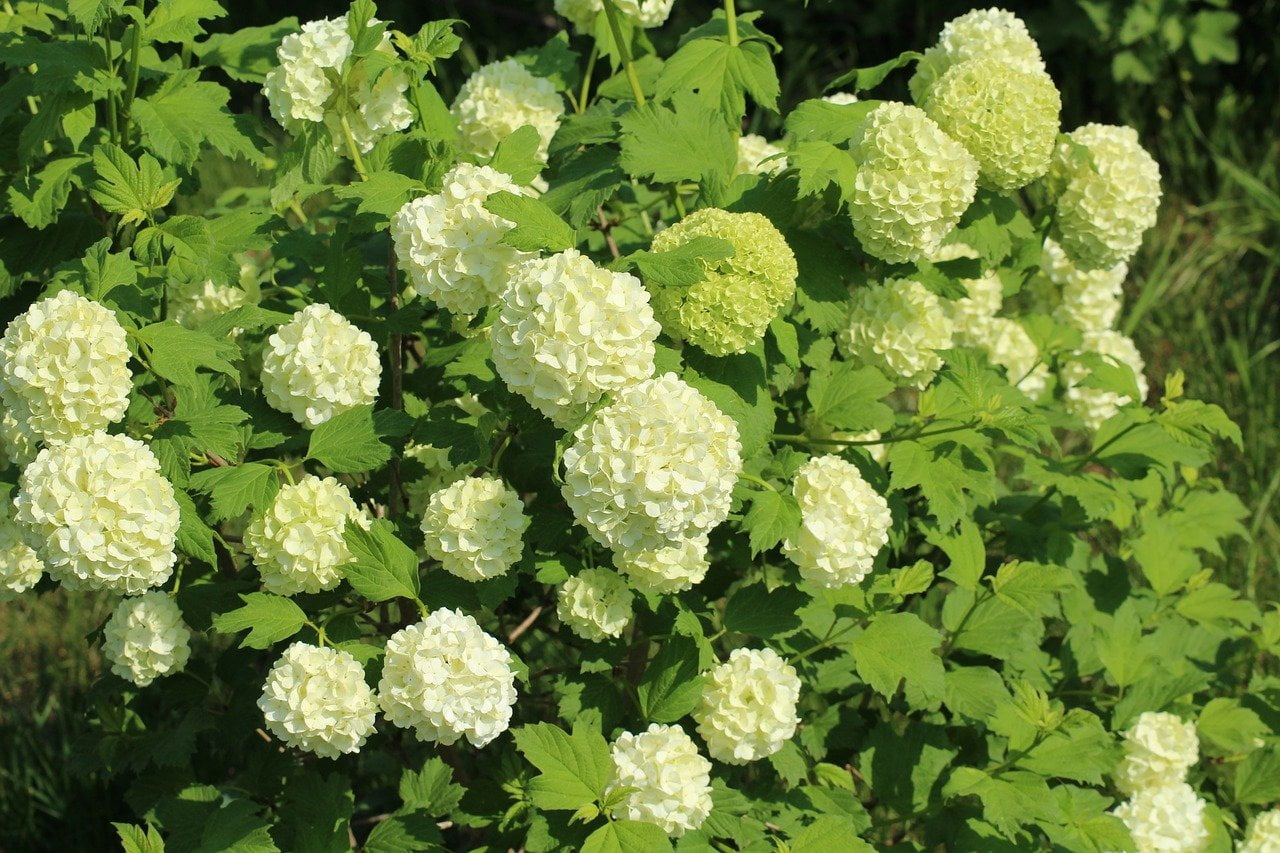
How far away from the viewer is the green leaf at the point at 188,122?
2246mm

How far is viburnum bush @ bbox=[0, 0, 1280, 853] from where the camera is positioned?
6.16ft

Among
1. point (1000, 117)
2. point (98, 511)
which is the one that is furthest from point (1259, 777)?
point (98, 511)

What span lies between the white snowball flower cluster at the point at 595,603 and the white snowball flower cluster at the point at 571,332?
41cm

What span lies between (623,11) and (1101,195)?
100cm

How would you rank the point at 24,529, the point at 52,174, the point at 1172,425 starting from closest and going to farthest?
the point at 24,529 < the point at 52,174 < the point at 1172,425

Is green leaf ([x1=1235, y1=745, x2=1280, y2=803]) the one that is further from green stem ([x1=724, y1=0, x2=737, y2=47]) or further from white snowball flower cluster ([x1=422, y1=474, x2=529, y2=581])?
green stem ([x1=724, y1=0, x2=737, y2=47])

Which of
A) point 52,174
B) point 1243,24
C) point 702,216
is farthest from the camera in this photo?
point 1243,24

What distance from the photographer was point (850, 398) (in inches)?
93.4

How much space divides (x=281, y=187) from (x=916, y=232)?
1.06 meters

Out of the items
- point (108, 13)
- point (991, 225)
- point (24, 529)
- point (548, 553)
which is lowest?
point (548, 553)

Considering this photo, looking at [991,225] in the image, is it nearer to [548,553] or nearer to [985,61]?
[985,61]

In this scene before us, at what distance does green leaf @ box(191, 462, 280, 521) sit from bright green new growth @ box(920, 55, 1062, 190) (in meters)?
1.33

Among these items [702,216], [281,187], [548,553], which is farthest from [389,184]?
[548,553]

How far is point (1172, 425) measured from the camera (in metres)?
2.48
